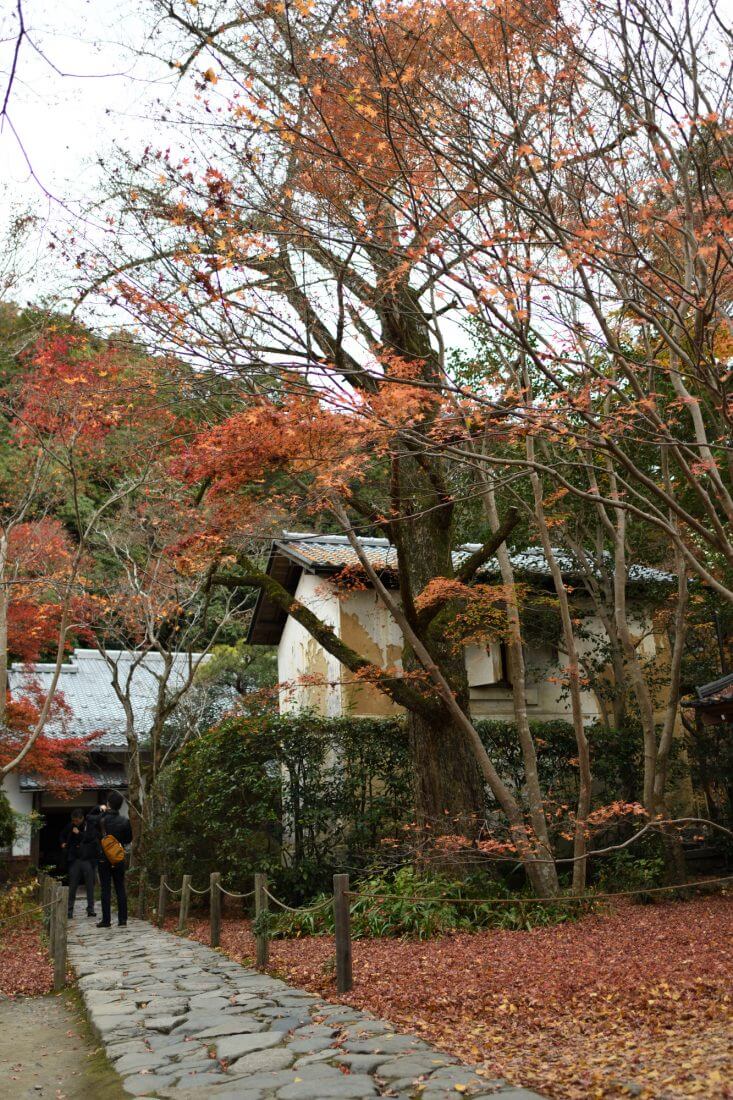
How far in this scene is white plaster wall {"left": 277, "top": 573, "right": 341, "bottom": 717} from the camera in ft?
60.1

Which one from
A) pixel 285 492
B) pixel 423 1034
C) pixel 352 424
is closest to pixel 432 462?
pixel 285 492

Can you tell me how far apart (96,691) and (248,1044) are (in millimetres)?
23738

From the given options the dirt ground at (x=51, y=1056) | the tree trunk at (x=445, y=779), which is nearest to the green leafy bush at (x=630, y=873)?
the tree trunk at (x=445, y=779)

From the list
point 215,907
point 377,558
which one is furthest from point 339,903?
point 377,558

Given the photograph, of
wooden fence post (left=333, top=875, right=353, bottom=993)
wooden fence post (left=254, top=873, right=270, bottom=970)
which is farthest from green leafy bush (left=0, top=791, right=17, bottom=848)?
wooden fence post (left=333, top=875, right=353, bottom=993)

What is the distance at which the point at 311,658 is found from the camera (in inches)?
790

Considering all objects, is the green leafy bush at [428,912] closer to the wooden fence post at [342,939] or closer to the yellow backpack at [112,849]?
the yellow backpack at [112,849]

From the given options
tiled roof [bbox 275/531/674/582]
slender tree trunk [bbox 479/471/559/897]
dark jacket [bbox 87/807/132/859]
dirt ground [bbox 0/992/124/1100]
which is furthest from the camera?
tiled roof [bbox 275/531/674/582]

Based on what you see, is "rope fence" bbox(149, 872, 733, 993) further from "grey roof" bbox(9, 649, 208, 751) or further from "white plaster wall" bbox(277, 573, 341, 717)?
"grey roof" bbox(9, 649, 208, 751)

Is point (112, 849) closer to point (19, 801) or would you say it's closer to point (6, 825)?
point (6, 825)

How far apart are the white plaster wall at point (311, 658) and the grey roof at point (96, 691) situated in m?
4.08

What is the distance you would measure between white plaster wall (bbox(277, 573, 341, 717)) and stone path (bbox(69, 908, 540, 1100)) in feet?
27.4

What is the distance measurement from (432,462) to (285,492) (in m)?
2.42

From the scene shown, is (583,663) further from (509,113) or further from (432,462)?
(509,113)
